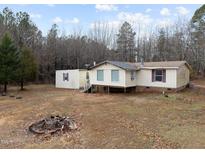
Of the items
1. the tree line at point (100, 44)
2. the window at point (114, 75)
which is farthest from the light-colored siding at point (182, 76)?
the tree line at point (100, 44)

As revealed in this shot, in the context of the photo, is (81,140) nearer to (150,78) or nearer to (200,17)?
(150,78)

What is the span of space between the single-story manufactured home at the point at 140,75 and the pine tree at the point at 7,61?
710 centimetres

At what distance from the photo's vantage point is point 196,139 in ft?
26.4

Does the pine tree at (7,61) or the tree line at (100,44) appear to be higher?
the tree line at (100,44)

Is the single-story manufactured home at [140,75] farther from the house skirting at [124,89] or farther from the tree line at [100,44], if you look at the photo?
the tree line at [100,44]

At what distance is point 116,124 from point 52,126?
271 centimetres

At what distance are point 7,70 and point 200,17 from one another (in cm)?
2377

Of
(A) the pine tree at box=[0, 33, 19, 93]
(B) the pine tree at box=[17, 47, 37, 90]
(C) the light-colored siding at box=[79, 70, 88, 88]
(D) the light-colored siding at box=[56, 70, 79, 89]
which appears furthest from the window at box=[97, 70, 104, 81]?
(A) the pine tree at box=[0, 33, 19, 93]

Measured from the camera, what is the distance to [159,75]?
808 inches

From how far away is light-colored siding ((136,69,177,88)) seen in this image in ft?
64.6

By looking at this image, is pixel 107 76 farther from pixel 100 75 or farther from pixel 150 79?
pixel 150 79

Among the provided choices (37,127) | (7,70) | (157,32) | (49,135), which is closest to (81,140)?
(49,135)

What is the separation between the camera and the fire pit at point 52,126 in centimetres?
965

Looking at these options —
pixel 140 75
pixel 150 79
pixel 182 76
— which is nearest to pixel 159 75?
pixel 150 79
